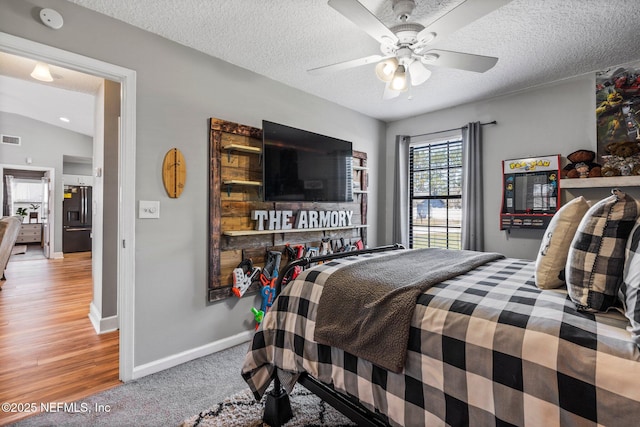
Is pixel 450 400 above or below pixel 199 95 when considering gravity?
below

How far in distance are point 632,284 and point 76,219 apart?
32.9 ft

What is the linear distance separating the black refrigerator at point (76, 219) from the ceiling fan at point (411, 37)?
8.29 meters

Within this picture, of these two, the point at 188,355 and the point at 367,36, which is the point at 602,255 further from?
the point at 188,355

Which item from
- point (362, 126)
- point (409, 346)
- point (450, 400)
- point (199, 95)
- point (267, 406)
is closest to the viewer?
point (450, 400)

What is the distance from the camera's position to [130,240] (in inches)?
85.4

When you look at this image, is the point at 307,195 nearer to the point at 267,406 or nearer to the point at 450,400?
the point at 267,406

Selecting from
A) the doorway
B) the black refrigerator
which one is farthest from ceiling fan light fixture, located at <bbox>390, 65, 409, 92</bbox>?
the doorway

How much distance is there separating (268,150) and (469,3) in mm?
1859

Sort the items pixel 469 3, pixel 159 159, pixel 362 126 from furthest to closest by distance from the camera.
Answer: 1. pixel 362 126
2. pixel 159 159
3. pixel 469 3

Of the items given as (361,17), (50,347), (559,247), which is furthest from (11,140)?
(559,247)

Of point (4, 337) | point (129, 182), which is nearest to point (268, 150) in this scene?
point (129, 182)

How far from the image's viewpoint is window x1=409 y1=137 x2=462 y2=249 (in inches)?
153

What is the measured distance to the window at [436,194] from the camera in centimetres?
388

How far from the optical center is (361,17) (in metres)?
1.59
